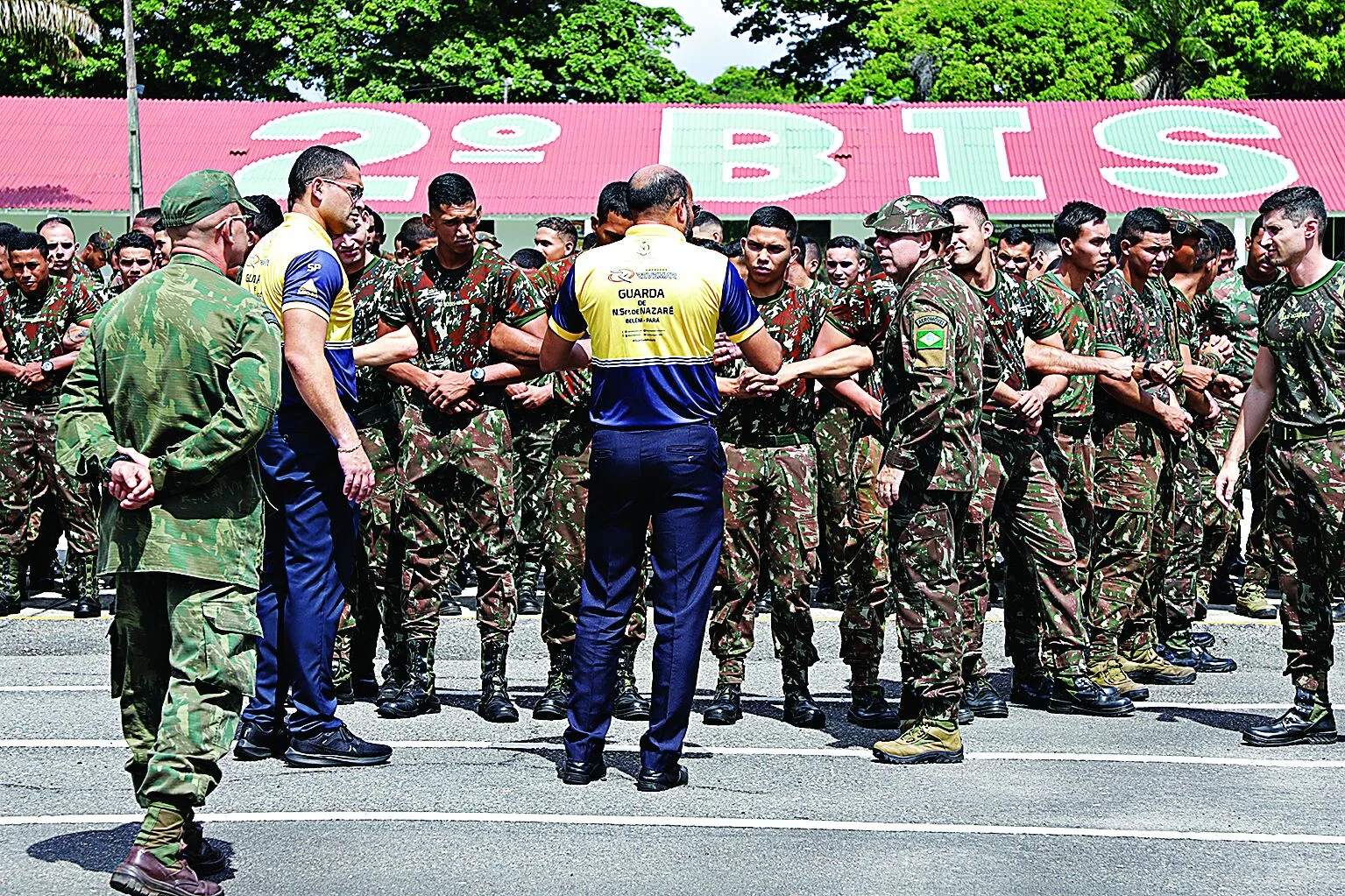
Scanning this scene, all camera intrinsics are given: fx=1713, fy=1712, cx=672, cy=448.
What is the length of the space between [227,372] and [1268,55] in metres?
42.3

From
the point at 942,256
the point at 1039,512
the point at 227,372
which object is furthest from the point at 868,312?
the point at 227,372

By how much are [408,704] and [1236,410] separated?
591 centimetres

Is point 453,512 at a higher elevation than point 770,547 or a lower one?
higher

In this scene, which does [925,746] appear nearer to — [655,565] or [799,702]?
[799,702]

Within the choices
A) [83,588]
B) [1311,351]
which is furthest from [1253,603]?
[83,588]

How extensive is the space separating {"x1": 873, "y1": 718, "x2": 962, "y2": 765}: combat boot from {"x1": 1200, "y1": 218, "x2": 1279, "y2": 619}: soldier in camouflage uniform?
3.48m

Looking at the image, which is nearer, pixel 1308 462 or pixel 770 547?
pixel 1308 462

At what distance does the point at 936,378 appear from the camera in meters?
6.90

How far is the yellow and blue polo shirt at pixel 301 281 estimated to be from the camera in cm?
652

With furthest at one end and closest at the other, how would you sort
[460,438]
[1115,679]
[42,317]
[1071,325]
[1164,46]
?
1. [1164,46]
2. [42,317]
3. [1115,679]
4. [1071,325]
5. [460,438]

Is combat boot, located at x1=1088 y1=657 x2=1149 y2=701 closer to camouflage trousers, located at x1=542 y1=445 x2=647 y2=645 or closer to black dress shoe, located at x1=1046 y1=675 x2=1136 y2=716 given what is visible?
black dress shoe, located at x1=1046 y1=675 x2=1136 y2=716

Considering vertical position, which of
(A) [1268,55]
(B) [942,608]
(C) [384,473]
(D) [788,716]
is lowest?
(D) [788,716]

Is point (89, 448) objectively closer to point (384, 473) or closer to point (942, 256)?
point (384, 473)

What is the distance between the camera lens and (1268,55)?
43.0m
